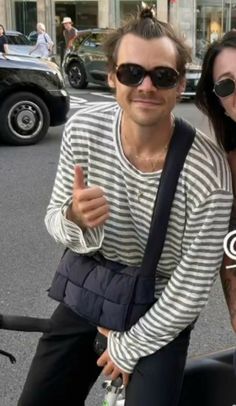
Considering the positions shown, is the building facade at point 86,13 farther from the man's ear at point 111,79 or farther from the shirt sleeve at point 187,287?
the shirt sleeve at point 187,287

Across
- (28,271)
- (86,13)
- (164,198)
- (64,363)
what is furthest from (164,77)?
(86,13)

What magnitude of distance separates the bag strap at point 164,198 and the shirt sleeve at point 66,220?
5.7 inches

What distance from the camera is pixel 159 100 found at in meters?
1.63

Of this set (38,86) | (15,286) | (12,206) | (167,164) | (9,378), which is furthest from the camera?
(38,86)

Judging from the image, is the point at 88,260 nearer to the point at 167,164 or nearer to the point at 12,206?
the point at 167,164

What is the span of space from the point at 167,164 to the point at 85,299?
0.45 meters

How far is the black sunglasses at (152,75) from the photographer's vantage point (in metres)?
1.61

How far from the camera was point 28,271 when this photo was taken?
4273 mm

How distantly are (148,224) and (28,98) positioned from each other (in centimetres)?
718

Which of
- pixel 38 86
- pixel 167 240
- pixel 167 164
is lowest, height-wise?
pixel 38 86

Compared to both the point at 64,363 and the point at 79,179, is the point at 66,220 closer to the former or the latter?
the point at 79,179

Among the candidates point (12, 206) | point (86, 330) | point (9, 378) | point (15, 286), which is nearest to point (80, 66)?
point (12, 206)

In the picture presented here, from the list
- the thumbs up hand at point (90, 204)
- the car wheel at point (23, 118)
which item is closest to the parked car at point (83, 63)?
the car wheel at point (23, 118)

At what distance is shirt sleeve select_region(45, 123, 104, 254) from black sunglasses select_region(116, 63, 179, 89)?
0.27 metres
